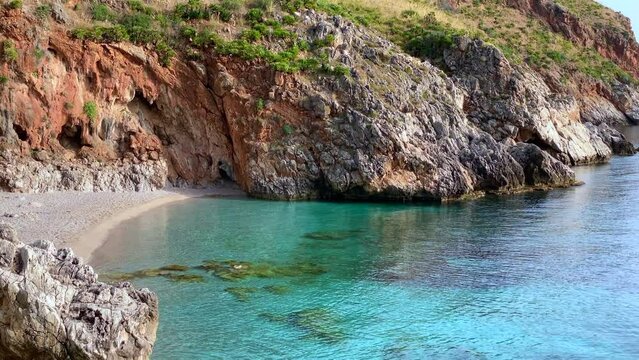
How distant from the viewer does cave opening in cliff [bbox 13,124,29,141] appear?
39.1 meters

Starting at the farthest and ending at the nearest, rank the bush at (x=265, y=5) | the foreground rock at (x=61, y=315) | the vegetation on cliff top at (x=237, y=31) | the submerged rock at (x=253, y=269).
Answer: the bush at (x=265, y=5) < the vegetation on cliff top at (x=237, y=31) < the submerged rock at (x=253, y=269) < the foreground rock at (x=61, y=315)

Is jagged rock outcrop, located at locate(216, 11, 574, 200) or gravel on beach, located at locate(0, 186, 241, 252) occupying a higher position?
jagged rock outcrop, located at locate(216, 11, 574, 200)

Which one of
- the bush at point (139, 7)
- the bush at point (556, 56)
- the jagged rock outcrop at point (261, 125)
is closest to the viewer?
the jagged rock outcrop at point (261, 125)

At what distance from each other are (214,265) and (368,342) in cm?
972

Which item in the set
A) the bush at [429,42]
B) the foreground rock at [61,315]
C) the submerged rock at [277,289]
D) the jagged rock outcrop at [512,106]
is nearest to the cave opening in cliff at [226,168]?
the submerged rock at [277,289]

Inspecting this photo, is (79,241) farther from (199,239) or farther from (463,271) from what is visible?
(463,271)

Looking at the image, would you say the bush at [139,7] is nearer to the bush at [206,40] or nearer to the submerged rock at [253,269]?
the bush at [206,40]

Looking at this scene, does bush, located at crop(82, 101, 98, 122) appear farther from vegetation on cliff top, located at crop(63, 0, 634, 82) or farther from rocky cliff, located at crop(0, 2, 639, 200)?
vegetation on cliff top, located at crop(63, 0, 634, 82)

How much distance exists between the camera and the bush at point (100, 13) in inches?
1743

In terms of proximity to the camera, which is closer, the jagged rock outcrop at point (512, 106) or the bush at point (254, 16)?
the bush at point (254, 16)

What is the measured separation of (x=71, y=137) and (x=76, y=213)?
1033 cm

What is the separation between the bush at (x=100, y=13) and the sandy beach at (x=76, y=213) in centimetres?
1323

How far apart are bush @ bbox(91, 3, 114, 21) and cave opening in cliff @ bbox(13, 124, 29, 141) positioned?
9.93 metres

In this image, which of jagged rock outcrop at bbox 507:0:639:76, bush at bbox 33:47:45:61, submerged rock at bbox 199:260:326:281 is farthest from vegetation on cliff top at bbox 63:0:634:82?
jagged rock outcrop at bbox 507:0:639:76
